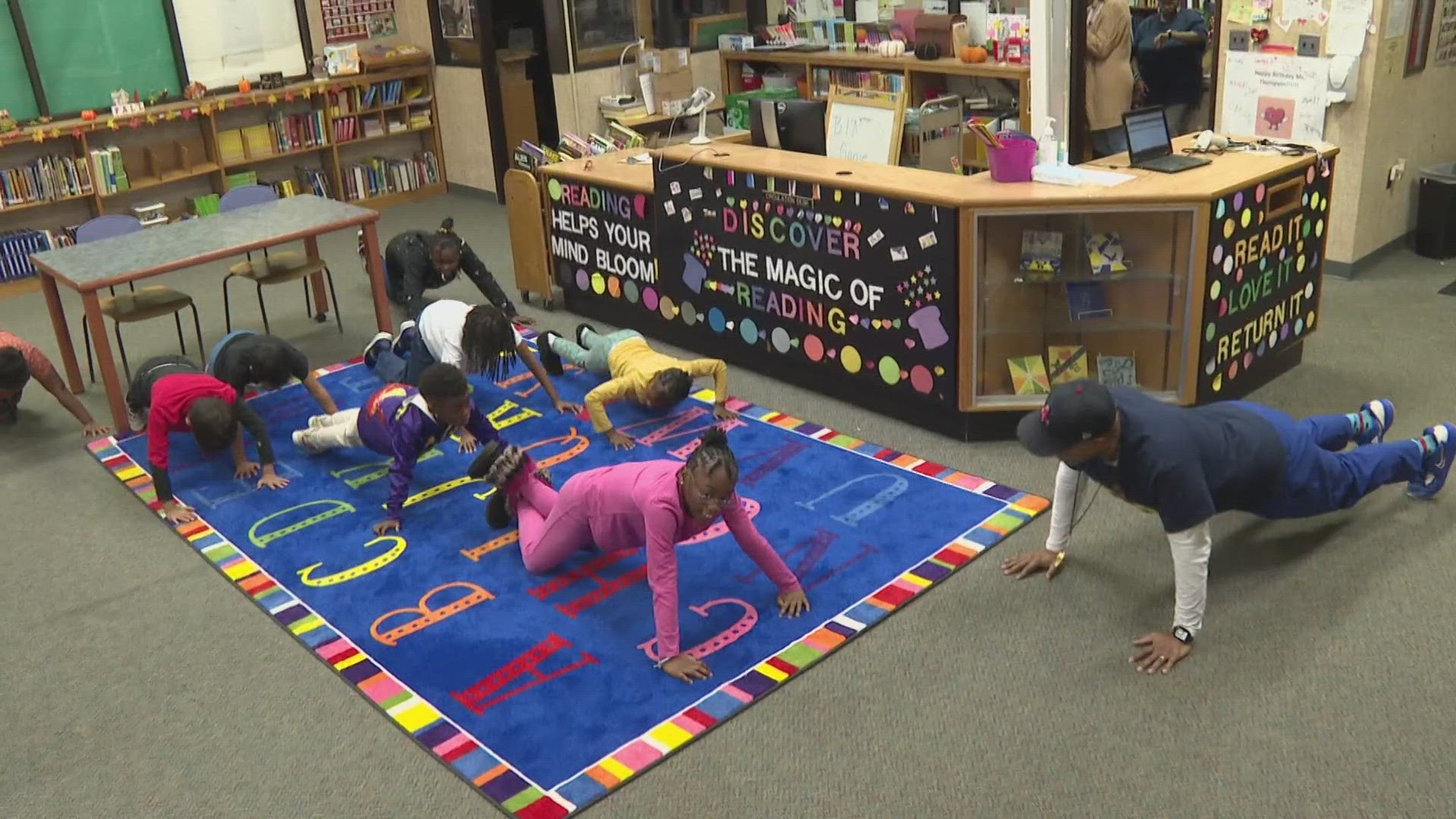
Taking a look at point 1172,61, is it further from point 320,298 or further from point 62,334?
point 62,334

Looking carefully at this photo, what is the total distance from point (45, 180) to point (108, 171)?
0.39m

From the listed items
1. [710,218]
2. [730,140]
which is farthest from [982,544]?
[730,140]

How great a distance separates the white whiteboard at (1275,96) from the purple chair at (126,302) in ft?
18.6

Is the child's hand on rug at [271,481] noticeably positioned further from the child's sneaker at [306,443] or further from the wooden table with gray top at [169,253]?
the wooden table with gray top at [169,253]

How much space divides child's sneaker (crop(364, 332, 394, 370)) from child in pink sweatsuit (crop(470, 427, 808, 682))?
205cm

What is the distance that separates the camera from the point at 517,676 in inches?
145

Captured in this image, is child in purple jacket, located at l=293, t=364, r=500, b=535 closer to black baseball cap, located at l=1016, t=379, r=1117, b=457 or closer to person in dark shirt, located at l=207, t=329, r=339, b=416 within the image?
person in dark shirt, located at l=207, t=329, r=339, b=416

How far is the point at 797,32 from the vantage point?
9523mm

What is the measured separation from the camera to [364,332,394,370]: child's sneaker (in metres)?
A: 6.21

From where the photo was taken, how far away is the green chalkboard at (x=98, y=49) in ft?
27.1

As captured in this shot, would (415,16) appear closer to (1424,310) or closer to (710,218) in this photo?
(710,218)

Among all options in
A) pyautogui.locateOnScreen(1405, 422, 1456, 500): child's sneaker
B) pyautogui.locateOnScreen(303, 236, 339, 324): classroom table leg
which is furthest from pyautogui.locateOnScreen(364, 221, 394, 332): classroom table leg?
pyautogui.locateOnScreen(1405, 422, 1456, 500): child's sneaker

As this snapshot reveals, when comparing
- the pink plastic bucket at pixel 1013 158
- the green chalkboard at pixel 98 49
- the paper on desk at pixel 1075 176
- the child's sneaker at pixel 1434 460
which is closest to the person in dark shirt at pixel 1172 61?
the paper on desk at pixel 1075 176

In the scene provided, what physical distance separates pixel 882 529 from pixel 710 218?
2.05 m
